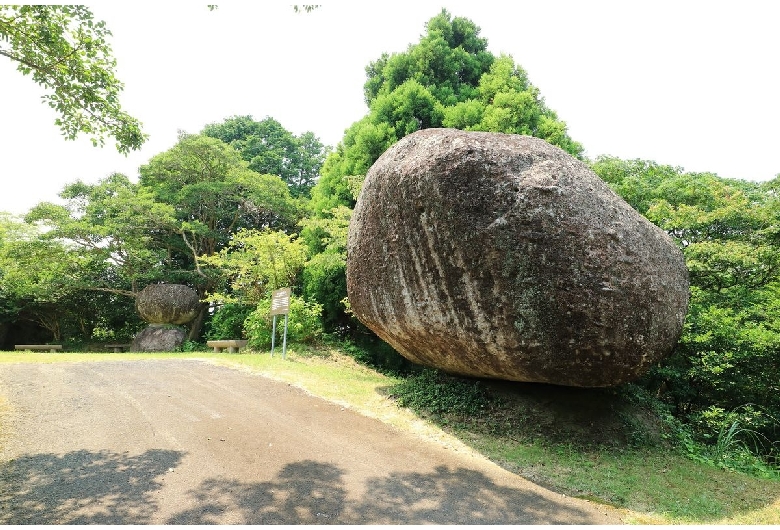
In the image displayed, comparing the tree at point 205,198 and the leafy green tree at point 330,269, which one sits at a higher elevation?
the tree at point 205,198

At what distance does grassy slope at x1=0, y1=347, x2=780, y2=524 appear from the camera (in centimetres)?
483

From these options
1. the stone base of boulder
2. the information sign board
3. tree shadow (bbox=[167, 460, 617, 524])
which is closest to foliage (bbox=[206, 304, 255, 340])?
the stone base of boulder

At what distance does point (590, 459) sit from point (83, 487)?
5.91 m

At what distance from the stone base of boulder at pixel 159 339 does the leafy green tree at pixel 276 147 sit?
12.0 metres

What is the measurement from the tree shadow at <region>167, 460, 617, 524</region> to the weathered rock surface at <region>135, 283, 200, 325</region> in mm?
17156

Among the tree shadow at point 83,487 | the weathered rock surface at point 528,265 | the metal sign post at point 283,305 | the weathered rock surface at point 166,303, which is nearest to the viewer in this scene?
the tree shadow at point 83,487

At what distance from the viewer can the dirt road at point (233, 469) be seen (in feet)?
13.2

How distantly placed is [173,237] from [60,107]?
16.6 metres

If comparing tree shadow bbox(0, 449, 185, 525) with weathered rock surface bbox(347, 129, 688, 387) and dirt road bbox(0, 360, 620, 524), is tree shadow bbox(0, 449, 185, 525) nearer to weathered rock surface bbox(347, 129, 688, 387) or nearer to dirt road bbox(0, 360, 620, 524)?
dirt road bbox(0, 360, 620, 524)

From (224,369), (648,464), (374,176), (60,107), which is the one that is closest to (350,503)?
(648,464)

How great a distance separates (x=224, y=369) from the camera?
10750mm

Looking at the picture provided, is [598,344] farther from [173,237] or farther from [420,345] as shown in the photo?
[173,237]

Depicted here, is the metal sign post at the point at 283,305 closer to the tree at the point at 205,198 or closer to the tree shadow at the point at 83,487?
the tree shadow at the point at 83,487

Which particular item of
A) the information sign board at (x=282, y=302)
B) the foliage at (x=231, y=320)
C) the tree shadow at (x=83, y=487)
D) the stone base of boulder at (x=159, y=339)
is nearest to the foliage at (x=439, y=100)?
the information sign board at (x=282, y=302)
